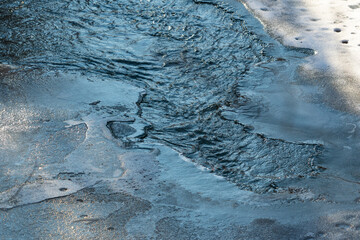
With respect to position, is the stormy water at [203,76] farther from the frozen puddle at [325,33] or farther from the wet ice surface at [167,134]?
the frozen puddle at [325,33]

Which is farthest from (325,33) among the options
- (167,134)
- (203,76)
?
(167,134)

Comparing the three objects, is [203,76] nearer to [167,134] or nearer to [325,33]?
[167,134]

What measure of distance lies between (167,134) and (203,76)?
1.03 meters

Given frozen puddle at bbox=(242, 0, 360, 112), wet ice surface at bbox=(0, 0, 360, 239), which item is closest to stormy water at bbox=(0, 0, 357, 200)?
wet ice surface at bbox=(0, 0, 360, 239)

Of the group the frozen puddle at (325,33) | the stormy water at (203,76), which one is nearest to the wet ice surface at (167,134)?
the stormy water at (203,76)

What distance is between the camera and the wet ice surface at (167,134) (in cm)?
269

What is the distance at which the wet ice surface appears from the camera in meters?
2.69

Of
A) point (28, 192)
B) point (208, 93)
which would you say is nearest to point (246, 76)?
point (208, 93)

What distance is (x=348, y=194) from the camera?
2.90 m

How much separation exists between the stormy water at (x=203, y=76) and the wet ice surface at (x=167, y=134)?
0.05 ft

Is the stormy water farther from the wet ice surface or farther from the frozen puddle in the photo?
the frozen puddle

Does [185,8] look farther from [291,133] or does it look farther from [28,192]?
[28,192]

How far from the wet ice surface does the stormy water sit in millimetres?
14

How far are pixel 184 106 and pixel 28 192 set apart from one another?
5.25 feet
